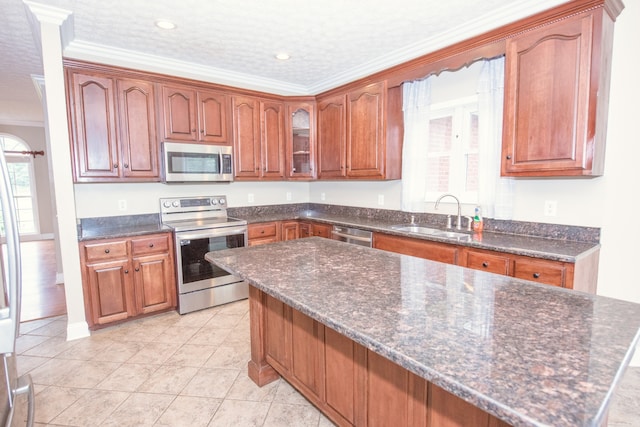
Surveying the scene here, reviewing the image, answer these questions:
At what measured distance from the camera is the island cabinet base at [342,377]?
114 centimetres

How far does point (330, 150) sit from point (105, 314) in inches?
111

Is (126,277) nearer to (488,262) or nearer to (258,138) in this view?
(258,138)

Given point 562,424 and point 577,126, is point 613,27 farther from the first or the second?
point 562,424

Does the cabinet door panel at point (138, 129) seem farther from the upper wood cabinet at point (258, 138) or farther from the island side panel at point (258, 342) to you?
the island side panel at point (258, 342)

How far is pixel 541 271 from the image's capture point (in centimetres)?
207

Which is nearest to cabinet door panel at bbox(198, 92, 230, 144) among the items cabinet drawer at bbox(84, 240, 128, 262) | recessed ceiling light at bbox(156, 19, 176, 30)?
recessed ceiling light at bbox(156, 19, 176, 30)

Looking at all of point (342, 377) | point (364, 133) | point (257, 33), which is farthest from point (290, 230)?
point (342, 377)

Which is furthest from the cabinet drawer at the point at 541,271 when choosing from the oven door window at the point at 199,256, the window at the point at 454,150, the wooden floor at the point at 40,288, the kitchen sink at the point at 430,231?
the wooden floor at the point at 40,288

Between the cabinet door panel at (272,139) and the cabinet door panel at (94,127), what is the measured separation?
157 cm

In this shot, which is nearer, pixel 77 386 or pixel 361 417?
pixel 361 417

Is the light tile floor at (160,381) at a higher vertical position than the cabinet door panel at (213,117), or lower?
lower

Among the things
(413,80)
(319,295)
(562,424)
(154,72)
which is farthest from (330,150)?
(562,424)

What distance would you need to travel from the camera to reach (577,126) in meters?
2.10

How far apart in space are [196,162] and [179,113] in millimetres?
515
